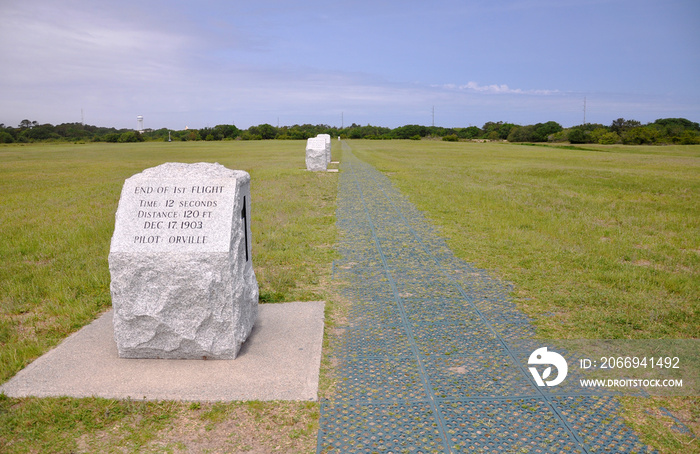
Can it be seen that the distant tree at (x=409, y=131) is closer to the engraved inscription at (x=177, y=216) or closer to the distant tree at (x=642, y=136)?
the distant tree at (x=642, y=136)

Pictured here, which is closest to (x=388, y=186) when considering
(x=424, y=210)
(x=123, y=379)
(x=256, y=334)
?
(x=424, y=210)

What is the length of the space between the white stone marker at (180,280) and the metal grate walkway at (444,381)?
4.58 ft

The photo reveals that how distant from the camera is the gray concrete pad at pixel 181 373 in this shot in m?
4.87

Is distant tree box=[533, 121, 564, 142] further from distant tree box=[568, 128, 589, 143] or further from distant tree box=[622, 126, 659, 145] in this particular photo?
distant tree box=[622, 126, 659, 145]

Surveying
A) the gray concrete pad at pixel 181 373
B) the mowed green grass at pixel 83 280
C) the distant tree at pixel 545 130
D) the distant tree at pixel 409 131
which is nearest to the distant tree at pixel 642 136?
the distant tree at pixel 545 130

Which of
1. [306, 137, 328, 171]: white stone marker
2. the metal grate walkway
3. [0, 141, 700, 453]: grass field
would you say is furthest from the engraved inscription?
[306, 137, 328, 171]: white stone marker

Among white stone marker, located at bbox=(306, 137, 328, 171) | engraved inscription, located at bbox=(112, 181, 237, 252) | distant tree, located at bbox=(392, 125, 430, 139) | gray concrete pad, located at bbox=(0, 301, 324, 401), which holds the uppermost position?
distant tree, located at bbox=(392, 125, 430, 139)

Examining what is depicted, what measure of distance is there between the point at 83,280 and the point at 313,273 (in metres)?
3.86

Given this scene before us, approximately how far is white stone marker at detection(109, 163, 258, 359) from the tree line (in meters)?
82.8

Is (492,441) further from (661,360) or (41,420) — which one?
(41,420)

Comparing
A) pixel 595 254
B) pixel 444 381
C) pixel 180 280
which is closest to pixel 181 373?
pixel 180 280

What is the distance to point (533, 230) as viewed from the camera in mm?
12305

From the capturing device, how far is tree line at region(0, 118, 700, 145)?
254ft

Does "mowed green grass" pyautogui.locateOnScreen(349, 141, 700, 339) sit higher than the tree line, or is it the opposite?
the tree line
